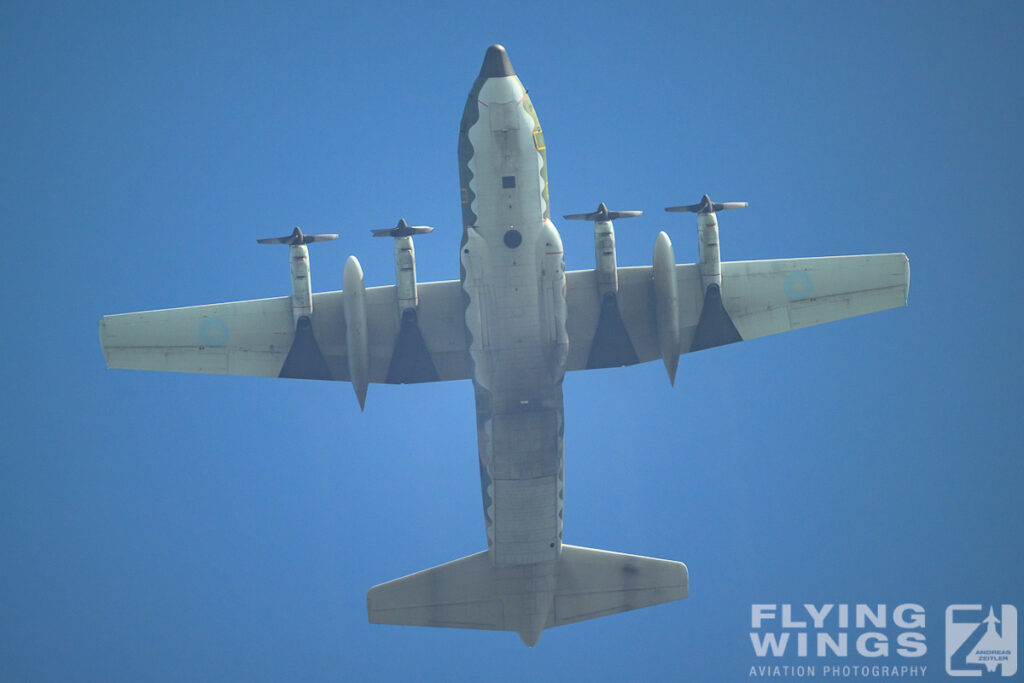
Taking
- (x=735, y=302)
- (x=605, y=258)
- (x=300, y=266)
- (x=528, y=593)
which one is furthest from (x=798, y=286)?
(x=300, y=266)

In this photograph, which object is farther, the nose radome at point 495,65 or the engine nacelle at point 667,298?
the engine nacelle at point 667,298

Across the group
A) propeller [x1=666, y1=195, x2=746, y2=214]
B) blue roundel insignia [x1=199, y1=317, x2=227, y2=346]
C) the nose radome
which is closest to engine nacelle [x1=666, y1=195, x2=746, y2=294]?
propeller [x1=666, y1=195, x2=746, y2=214]

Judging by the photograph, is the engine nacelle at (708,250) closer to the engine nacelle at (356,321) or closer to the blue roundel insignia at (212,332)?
the engine nacelle at (356,321)

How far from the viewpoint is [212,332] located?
27.7 metres

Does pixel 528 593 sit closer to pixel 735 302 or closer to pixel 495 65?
pixel 735 302

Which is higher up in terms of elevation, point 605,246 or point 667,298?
point 605,246

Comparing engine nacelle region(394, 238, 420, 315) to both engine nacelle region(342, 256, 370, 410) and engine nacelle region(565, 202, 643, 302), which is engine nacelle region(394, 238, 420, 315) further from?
engine nacelle region(565, 202, 643, 302)

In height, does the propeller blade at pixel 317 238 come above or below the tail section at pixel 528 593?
above

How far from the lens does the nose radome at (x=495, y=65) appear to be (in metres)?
25.0

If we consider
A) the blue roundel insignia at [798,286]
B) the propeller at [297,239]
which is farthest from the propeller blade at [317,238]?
the blue roundel insignia at [798,286]

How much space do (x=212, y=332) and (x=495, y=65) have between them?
9.65m

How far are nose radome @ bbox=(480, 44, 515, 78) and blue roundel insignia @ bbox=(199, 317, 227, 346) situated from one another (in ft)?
29.7

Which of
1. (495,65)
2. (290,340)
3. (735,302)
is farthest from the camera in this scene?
(735,302)

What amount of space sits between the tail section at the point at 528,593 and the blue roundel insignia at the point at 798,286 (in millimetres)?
7383
